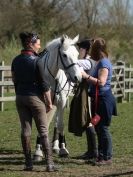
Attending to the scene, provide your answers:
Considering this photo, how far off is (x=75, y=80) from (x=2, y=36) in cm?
2904

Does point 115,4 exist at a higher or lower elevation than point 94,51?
higher

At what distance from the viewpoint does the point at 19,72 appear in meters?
7.82

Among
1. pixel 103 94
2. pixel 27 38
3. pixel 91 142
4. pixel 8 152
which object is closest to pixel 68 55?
pixel 103 94

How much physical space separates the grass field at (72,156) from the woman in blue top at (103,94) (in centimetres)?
28

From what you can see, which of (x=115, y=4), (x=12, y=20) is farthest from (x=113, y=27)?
(x=12, y=20)

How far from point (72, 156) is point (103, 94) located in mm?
1475

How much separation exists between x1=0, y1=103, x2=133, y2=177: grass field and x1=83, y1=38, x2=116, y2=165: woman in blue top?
0.91 ft

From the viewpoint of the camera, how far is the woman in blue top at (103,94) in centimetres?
837

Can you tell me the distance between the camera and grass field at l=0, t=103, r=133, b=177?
311 inches

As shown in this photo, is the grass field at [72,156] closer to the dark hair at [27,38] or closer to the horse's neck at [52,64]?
the horse's neck at [52,64]

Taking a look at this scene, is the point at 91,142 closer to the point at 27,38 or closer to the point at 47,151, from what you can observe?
the point at 47,151

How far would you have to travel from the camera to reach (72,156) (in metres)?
9.45

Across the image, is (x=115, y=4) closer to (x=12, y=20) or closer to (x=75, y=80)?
(x=12, y=20)

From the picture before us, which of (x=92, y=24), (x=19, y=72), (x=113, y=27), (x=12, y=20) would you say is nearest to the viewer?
(x=19, y=72)
